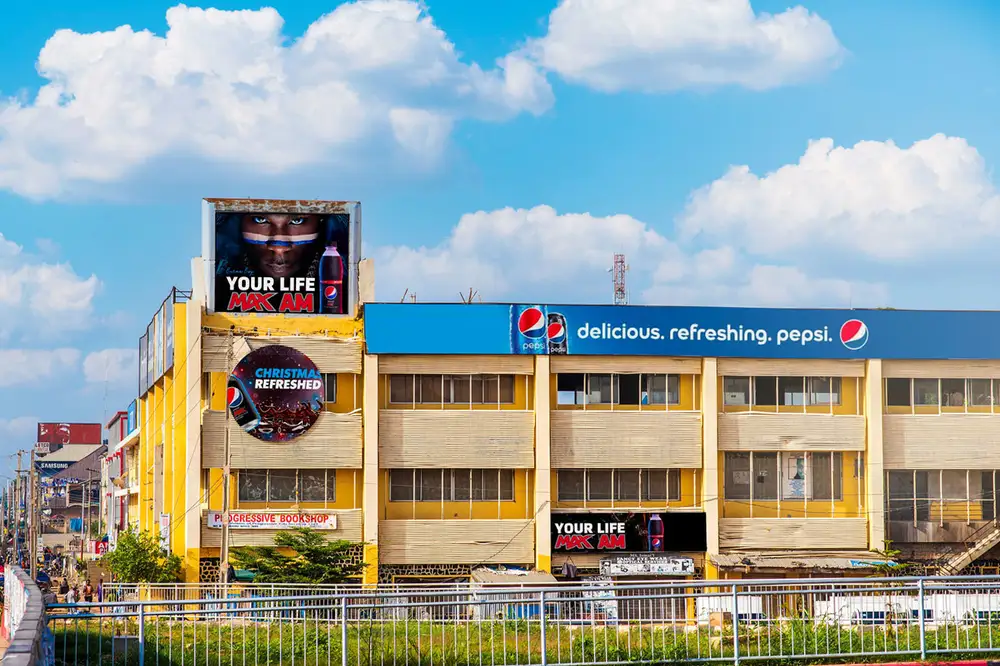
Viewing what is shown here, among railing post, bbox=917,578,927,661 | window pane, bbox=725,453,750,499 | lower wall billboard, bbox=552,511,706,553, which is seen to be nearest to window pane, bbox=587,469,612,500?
lower wall billboard, bbox=552,511,706,553

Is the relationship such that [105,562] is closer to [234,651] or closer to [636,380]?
[636,380]

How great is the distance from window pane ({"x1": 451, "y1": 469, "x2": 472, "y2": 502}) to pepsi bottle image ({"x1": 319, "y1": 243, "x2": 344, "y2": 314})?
23.4 feet

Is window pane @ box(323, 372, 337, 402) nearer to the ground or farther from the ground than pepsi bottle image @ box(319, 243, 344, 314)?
nearer to the ground

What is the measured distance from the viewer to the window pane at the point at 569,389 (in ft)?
156

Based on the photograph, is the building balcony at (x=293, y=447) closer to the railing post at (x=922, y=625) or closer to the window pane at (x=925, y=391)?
the window pane at (x=925, y=391)

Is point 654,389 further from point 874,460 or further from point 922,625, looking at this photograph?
point 922,625

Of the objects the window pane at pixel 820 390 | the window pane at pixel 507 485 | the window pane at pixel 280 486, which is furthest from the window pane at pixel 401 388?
the window pane at pixel 820 390

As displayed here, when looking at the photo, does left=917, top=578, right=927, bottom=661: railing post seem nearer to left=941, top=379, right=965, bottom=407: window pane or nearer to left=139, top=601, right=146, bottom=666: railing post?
left=139, top=601, right=146, bottom=666: railing post

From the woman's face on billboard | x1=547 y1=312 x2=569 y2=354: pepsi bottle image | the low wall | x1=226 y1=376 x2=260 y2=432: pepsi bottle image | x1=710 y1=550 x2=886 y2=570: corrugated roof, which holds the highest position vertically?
the woman's face on billboard

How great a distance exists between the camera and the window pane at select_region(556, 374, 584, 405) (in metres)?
47.7

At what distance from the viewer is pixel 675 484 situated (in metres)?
48.0

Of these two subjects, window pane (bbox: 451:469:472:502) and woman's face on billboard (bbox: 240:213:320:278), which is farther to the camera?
woman's face on billboard (bbox: 240:213:320:278)

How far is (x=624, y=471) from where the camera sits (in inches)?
1882

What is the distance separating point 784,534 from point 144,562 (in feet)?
74.3
